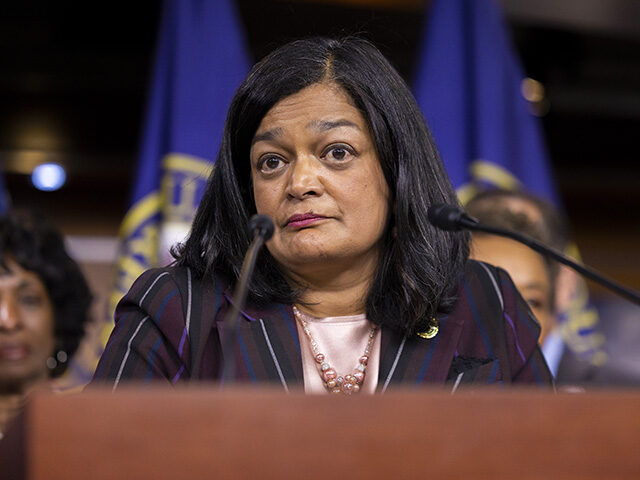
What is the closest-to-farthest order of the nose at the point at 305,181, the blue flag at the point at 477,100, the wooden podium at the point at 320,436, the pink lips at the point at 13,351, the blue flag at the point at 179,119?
the wooden podium at the point at 320,436, the nose at the point at 305,181, the pink lips at the point at 13,351, the blue flag at the point at 179,119, the blue flag at the point at 477,100

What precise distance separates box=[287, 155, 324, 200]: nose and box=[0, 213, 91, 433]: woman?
1339 mm

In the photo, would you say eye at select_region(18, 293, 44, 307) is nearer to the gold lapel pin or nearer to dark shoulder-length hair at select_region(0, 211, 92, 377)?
dark shoulder-length hair at select_region(0, 211, 92, 377)

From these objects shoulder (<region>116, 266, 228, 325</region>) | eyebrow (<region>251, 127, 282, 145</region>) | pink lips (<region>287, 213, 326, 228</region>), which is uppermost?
eyebrow (<region>251, 127, 282, 145</region>)

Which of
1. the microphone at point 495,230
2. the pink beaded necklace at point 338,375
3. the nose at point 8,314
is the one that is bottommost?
the nose at point 8,314

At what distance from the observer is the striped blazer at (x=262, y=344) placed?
151cm

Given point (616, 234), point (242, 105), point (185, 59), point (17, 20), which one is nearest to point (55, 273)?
point (185, 59)

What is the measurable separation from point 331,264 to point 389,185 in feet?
0.62

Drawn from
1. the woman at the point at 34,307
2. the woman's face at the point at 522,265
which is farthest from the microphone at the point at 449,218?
the woman at the point at 34,307

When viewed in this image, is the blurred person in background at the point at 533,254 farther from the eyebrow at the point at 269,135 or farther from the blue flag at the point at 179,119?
the blue flag at the point at 179,119

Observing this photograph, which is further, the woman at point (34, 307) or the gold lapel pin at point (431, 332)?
the woman at point (34, 307)

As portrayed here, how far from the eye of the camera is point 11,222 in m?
2.85

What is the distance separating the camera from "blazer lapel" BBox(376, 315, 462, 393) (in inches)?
61.0

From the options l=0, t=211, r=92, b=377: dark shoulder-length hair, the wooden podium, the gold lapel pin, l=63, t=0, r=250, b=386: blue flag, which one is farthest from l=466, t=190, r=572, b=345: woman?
the wooden podium

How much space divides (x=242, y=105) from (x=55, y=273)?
132cm
